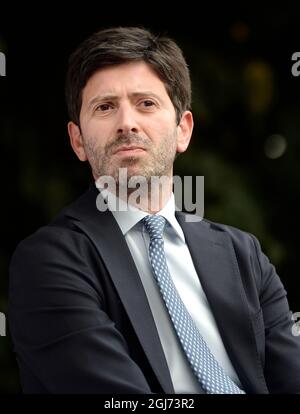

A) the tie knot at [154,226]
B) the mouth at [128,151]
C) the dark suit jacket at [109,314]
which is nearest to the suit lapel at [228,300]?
the dark suit jacket at [109,314]

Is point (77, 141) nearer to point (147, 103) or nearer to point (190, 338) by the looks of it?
point (147, 103)

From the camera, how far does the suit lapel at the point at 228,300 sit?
1.92 m

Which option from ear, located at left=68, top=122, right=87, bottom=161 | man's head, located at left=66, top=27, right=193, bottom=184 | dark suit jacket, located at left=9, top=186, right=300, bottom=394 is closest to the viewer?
dark suit jacket, located at left=9, top=186, right=300, bottom=394

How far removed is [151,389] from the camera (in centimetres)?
178

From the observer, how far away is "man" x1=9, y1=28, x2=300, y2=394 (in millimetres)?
1749

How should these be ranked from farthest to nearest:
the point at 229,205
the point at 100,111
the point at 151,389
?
the point at 229,205 → the point at 100,111 → the point at 151,389

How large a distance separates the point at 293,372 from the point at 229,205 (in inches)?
43.5

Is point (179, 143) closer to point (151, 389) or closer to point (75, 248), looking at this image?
point (75, 248)

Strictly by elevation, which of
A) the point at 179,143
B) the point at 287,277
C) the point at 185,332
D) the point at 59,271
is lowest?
the point at 287,277

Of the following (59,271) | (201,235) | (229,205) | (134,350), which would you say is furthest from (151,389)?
(229,205)

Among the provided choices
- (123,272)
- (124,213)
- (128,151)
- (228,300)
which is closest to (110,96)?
(128,151)

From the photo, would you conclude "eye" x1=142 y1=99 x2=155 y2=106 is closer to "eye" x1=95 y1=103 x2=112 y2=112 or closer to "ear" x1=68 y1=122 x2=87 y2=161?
"eye" x1=95 y1=103 x2=112 y2=112

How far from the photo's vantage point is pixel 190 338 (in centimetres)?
184

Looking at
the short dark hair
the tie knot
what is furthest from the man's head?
the tie knot
